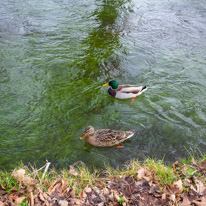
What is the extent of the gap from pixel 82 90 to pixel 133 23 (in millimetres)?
4669

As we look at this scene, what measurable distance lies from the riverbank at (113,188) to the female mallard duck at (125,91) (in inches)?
106

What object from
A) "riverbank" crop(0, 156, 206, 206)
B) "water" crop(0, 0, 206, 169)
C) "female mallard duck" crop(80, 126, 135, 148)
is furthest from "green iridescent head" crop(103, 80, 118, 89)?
"riverbank" crop(0, 156, 206, 206)

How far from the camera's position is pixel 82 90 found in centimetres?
603

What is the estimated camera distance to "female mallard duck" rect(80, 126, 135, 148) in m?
4.47

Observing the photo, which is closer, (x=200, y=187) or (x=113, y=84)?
(x=200, y=187)

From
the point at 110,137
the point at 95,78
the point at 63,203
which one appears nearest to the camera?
the point at 63,203

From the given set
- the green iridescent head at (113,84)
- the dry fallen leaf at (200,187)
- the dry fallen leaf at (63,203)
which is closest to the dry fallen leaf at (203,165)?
the dry fallen leaf at (200,187)

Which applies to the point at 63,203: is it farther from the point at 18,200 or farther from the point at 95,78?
the point at 95,78

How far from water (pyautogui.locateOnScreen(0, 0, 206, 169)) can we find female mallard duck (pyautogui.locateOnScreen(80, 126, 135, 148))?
0.15 meters

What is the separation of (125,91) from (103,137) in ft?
5.41

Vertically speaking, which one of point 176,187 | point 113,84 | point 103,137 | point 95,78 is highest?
point 176,187

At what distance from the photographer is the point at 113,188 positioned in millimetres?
3020

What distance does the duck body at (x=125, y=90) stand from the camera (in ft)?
18.8

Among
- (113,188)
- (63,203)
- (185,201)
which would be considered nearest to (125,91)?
(113,188)
